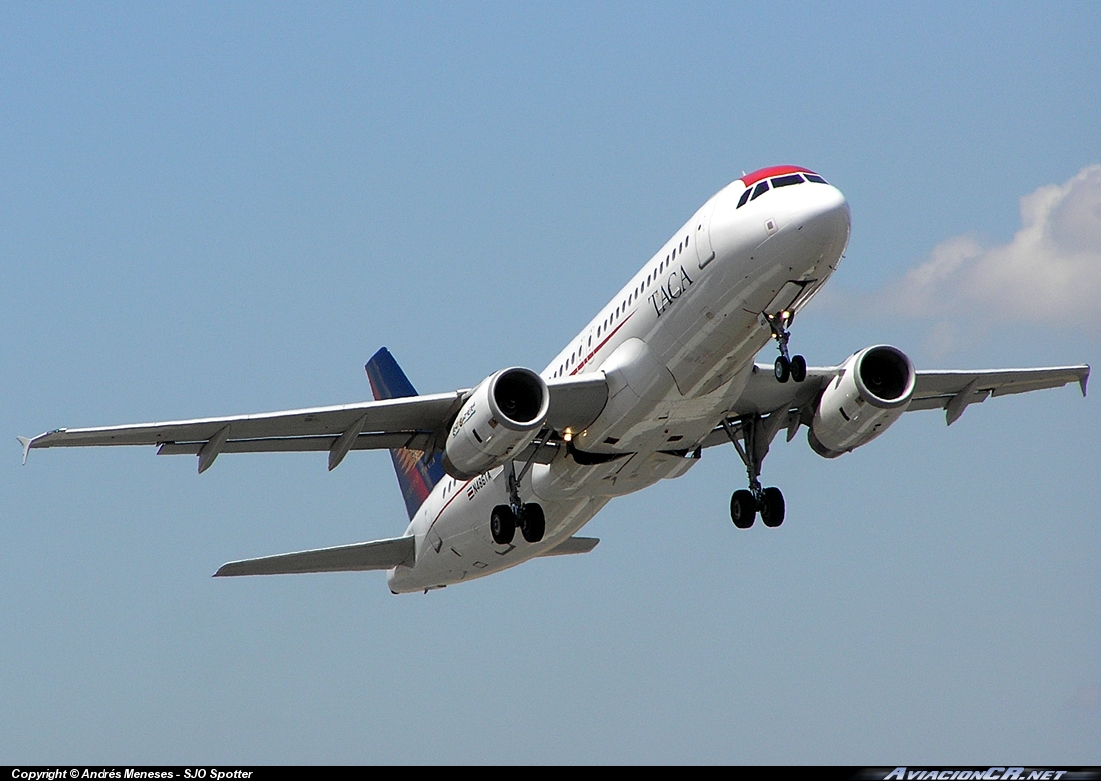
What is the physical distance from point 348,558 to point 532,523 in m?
6.58

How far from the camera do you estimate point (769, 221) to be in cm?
2525

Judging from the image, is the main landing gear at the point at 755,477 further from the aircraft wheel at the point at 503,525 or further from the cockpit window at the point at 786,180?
the cockpit window at the point at 786,180

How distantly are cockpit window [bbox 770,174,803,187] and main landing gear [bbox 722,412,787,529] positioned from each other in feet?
20.6

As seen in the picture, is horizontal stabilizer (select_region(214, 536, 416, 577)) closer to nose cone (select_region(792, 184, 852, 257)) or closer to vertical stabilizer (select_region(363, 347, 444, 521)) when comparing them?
vertical stabilizer (select_region(363, 347, 444, 521))

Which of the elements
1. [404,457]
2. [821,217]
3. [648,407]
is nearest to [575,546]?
[404,457]

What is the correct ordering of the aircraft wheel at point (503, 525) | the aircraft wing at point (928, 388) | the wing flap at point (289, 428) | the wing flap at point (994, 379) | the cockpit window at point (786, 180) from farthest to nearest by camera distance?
1. the wing flap at point (994, 379)
2. the aircraft wing at point (928, 388)
3. the aircraft wheel at point (503, 525)
4. the wing flap at point (289, 428)
5. the cockpit window at point (786, 180)

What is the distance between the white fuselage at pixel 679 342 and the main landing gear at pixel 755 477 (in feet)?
4.76

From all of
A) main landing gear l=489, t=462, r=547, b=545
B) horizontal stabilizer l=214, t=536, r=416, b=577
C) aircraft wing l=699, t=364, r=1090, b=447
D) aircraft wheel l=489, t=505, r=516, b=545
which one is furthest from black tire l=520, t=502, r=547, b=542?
horizontal stabilizer l=214, t=536, r=416, b=577

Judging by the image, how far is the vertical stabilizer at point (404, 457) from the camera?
3778 centimetres

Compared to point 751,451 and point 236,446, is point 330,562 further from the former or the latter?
point 751,451

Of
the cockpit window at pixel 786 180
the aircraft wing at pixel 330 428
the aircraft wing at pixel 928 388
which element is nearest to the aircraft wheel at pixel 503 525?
the aircraft wing at pixel 330 428

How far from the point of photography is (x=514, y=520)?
30.4 metres
